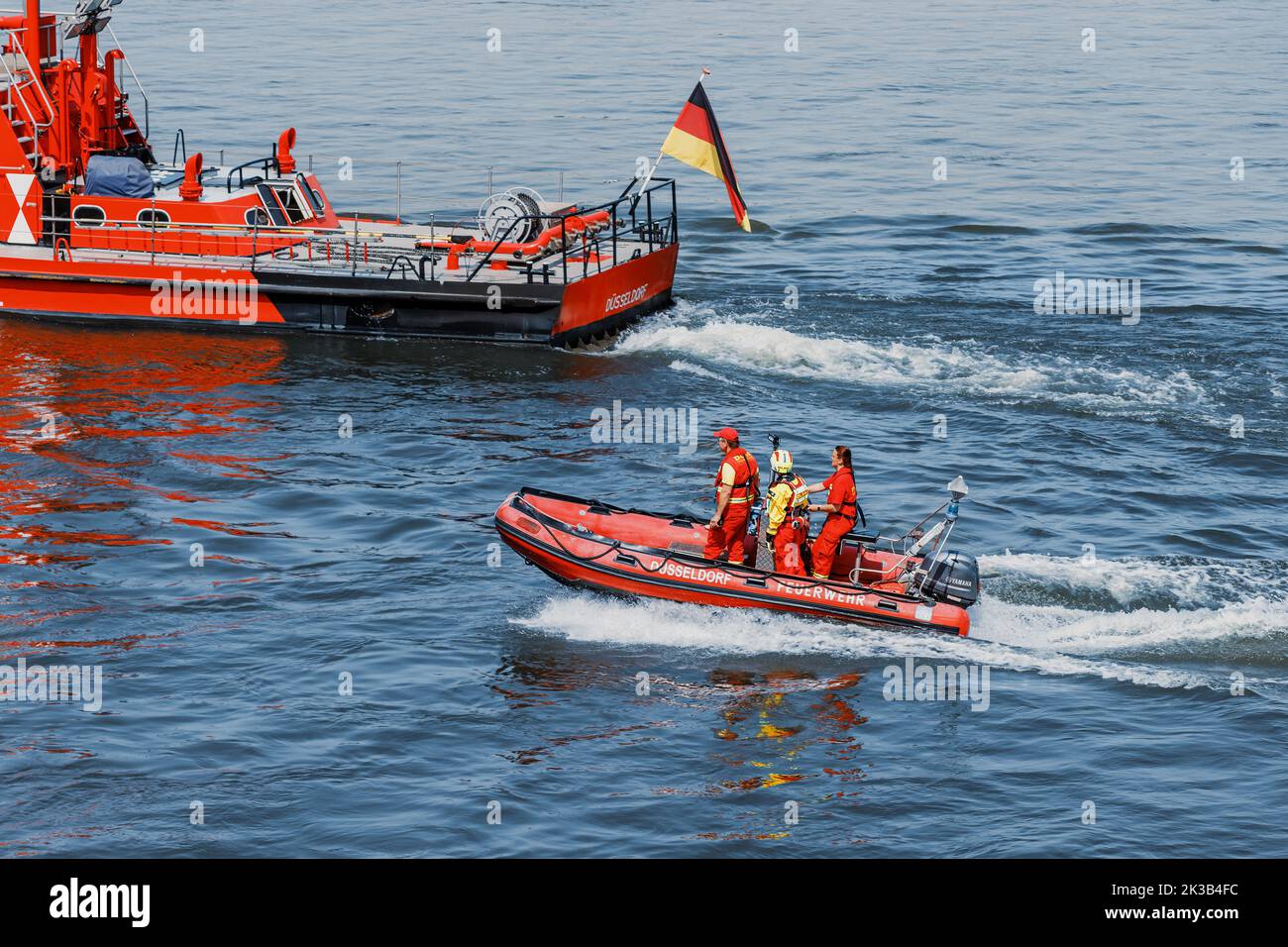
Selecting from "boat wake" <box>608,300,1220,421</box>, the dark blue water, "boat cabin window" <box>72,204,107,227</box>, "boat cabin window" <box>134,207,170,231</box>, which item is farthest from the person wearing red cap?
"boat cabin window" <box>72,204,107,227</box>

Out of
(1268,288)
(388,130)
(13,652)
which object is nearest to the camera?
(13,652)

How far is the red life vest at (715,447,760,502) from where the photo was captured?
54.4 feet

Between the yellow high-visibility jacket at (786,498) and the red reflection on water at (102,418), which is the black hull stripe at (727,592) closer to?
the yellow high-visibility jacket at (786,498)

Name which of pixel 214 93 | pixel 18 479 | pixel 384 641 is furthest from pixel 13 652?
pixel 214 93

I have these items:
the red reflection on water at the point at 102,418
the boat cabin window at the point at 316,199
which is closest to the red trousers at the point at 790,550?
the red reflection on water at the point at 102,418

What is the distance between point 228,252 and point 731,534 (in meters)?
12.3

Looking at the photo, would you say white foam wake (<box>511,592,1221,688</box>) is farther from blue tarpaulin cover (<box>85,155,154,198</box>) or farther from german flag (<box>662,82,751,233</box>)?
blue tarpaulin cover (<box>85,155,154,198</box>)

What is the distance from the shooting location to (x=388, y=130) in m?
43.2

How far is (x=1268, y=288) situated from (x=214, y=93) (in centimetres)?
3089

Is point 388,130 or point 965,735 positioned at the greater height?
point 388,130

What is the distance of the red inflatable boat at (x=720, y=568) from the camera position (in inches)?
644

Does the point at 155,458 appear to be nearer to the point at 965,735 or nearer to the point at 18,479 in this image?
the point at 18,479

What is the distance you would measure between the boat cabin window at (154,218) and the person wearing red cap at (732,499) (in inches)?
503

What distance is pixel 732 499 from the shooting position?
1672 centimetres
